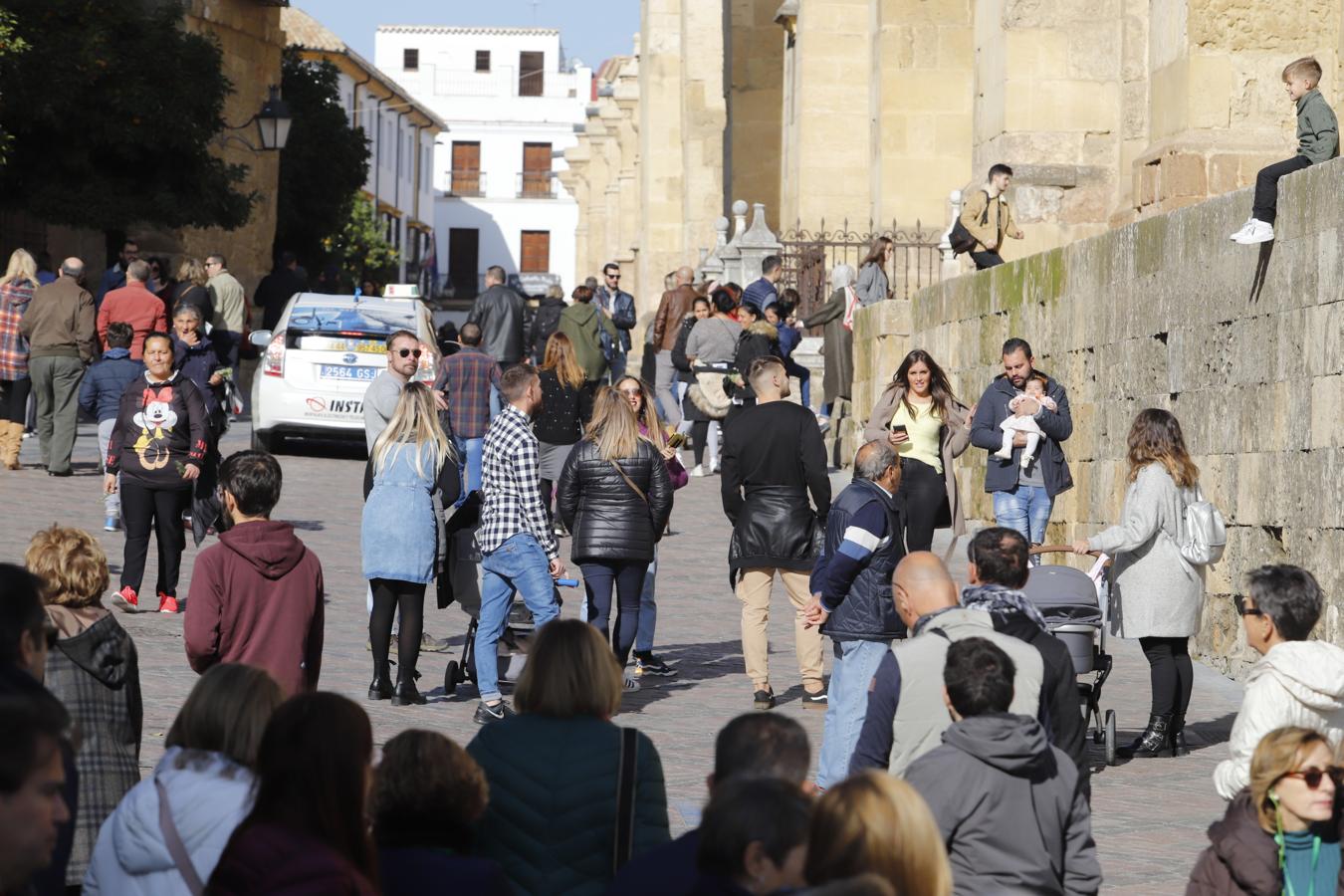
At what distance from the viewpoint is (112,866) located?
4715mm

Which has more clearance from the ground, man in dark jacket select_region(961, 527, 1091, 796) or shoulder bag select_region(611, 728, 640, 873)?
man in dark jacket select_region(961, 527, 1091, 796)

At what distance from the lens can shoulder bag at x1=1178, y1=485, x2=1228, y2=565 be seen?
9250 mm

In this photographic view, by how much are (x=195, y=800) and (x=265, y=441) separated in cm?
1742

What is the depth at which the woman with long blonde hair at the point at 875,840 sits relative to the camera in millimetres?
3736

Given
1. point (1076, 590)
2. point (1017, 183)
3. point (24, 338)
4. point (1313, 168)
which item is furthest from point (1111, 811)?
point (24, 338)

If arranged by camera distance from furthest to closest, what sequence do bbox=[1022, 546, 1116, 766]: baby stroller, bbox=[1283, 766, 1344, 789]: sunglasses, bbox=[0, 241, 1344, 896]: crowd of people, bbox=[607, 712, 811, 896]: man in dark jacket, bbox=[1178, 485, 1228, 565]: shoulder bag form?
bbox=[1178, 485, 1228, 565]: shoulder bag → bbox=[1022, 546, 1116, 766]: baby stroller → bbox=[1283, 766, 1344, 789]: sunglasses → bbox=[607, 712, 811, 896]: man in dark jacket → bbox=[0, 241, 1344, 896]: crowd of people

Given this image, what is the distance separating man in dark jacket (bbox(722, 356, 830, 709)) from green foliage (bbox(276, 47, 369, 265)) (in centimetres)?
3318

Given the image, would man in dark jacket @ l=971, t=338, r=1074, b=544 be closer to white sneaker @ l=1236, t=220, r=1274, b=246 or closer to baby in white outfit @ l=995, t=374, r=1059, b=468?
baby in white outfit @ l=995, t=374, r=1059, b=468

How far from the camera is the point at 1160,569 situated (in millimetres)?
9352

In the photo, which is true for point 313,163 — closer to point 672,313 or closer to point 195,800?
point 672,313

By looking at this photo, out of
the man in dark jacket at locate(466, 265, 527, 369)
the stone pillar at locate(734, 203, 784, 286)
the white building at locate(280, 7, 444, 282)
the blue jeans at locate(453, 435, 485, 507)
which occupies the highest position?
the white building at locate(280, 7, 444, 282)

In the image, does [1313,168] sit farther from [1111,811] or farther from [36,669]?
[36,669]

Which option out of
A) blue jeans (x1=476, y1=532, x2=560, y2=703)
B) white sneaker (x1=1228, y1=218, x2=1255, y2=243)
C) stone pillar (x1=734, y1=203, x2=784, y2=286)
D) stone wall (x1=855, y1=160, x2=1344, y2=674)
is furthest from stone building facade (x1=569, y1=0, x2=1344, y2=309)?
blue jeans (x1=476, y1=532, x2=560, y2=703)

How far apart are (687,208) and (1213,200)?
2858 centimetres
